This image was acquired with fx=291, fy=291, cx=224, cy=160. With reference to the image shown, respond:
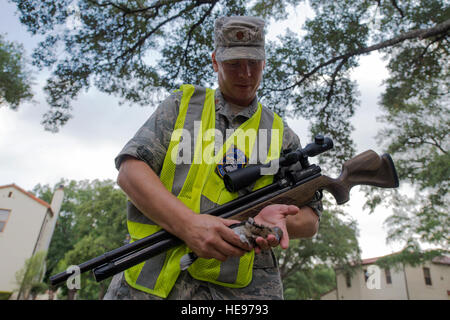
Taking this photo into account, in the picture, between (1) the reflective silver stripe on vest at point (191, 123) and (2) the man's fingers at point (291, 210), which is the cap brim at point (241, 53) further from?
(2) the man's fingers at point (291, 210)

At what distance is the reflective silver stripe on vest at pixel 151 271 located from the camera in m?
1.50

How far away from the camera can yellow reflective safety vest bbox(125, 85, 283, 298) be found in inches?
60.8

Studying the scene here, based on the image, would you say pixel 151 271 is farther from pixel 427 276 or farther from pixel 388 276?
pixel 388 276

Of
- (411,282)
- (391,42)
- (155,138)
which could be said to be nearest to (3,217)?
(391,42)

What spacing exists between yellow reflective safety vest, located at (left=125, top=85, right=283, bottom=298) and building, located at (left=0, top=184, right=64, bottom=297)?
32043mm

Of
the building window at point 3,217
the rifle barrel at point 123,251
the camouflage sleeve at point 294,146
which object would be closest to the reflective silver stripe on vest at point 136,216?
the rifle barrel at point 123,251

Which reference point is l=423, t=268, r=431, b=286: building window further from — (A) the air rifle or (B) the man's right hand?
(B) the man's right hand

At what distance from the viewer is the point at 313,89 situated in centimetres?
802

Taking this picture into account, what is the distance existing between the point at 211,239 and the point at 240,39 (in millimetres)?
1444

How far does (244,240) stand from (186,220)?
0.96 feet

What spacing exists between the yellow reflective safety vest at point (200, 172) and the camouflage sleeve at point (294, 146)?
8cm
